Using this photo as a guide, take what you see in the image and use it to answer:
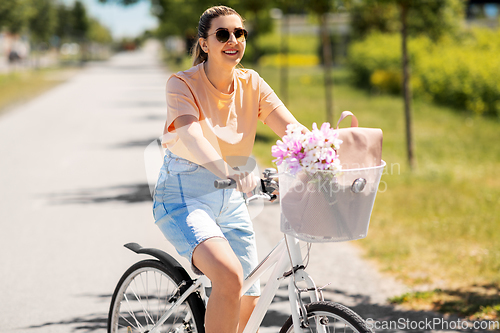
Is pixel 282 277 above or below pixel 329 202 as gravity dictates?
below

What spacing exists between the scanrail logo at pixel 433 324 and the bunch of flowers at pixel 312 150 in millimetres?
2195

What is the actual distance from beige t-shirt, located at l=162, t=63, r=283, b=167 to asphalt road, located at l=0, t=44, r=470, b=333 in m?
0.31

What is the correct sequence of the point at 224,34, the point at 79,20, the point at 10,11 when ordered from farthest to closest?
the point at 79,20 < the point at 10,11 < the point at 224,34

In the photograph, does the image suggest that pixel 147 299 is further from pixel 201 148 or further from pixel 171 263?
pixel 201 148

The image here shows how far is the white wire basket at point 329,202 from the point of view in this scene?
7.36 feet

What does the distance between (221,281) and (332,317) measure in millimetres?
483

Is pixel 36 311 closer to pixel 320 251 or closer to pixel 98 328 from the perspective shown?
pixel 98 328

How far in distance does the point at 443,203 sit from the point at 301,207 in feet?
19.8

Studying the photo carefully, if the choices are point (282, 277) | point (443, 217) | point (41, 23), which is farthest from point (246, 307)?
point (41, 23)

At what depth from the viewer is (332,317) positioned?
2432 mm

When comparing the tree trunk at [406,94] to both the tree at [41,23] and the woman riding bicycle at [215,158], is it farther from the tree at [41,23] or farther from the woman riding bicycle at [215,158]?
the tree at [41,23]

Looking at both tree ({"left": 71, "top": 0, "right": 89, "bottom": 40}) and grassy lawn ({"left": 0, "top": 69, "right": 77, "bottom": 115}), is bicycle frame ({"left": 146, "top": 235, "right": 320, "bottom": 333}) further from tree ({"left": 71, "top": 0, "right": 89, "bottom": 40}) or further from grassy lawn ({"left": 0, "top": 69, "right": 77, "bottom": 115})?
tree ({"left": 71, "top": 0, "right": 89, "bottom": 40})

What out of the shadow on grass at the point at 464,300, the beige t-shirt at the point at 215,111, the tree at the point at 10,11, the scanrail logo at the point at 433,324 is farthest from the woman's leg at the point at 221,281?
the tree at the point at 10,11

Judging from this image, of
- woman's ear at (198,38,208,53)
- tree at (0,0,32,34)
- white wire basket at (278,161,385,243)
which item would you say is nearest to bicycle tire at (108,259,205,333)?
white wire basket at (278,161,385,243)
